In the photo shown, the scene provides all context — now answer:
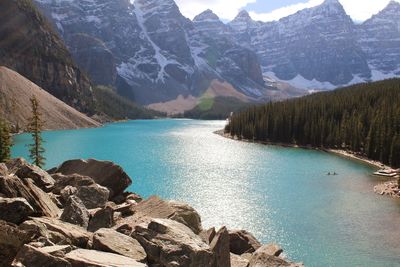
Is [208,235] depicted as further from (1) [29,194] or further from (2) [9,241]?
(2) [9,241]

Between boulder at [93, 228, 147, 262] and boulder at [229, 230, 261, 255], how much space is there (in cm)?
1076

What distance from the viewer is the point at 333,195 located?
71.9 m

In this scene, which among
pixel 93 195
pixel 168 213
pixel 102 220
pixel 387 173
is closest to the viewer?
pixel 102 220

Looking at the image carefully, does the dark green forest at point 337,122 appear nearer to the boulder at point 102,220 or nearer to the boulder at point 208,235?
the boulder at point 208,235

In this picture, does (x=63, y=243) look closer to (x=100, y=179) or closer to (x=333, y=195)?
(x=100, y=179)

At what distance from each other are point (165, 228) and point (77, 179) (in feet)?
37.9

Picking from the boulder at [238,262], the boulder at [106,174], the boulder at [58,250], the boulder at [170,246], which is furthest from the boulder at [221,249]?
the boulder at [106,174]

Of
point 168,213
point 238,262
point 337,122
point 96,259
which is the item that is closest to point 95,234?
point 96,259

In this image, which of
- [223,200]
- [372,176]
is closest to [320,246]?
[223,200]

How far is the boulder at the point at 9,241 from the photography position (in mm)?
14922

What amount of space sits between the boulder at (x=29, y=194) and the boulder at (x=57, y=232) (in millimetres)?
1908

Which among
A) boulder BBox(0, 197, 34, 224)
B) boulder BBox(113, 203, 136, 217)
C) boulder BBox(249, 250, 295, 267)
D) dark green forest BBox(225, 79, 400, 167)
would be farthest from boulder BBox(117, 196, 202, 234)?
dark green forest BBox(225, 79, 400, 167)

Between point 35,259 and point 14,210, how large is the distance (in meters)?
4.26

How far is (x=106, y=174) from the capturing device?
33.0 meters
